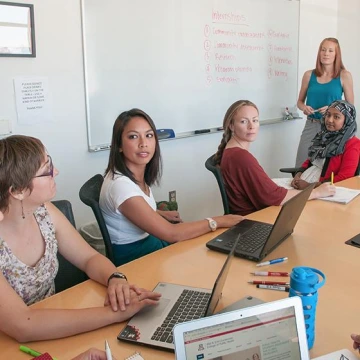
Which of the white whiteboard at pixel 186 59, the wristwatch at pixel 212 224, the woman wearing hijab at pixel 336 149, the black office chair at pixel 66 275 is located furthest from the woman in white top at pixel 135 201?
the woman wearing hijab at pixel 336 149

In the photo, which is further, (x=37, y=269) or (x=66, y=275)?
(x=66, y=275)

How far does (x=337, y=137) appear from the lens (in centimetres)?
286

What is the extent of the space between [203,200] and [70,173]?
130 centimetres

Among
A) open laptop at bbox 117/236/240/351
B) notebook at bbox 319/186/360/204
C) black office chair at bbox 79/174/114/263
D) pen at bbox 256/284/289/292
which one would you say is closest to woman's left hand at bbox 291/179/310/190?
notebook at bbox 319/186/360/204

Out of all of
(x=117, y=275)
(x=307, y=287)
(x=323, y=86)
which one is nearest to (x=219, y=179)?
(x=117, y=275)

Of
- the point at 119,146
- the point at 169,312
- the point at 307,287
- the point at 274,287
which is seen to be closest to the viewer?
the point at 307,287

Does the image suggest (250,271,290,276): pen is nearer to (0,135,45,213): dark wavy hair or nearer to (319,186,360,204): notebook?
(0,135,45,213): dark wavy hair

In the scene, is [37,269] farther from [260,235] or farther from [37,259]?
[260,235]

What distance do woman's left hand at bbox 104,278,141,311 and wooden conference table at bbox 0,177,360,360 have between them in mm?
50

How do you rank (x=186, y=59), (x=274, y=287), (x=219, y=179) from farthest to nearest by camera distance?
1. (x=186, y=59)
2. (x=219, y=179)
3. (x=274, y=287)

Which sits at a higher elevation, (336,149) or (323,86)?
(323,86)

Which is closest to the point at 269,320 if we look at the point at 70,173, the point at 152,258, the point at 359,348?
the point at 359,348

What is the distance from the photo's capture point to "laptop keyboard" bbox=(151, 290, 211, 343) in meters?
1.07

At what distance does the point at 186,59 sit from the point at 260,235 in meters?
1.87
